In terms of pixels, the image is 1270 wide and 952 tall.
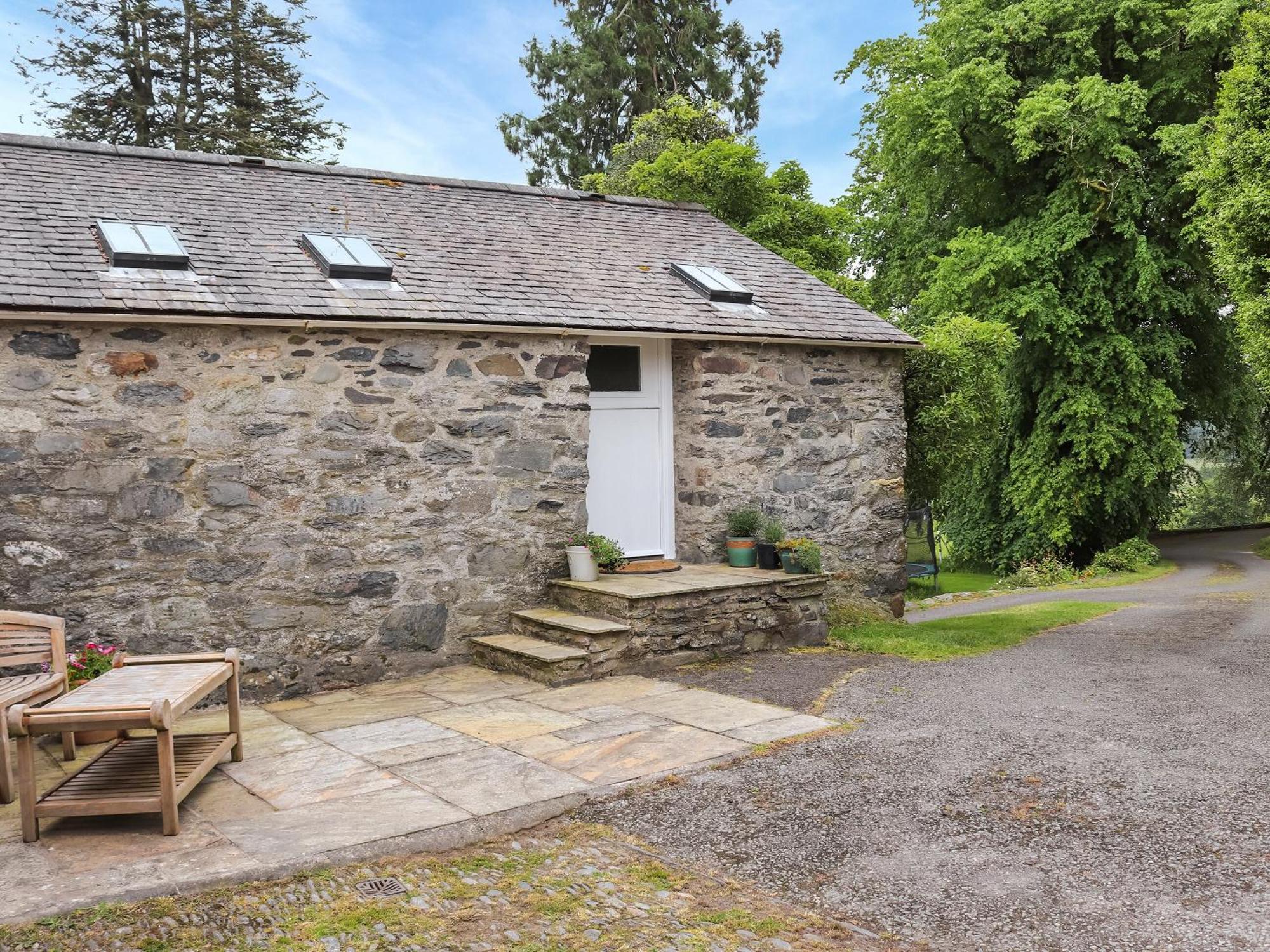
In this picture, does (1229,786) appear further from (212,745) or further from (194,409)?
(194,409)

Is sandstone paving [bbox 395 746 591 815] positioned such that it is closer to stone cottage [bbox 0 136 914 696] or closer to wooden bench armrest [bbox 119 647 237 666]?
wooden bench armrest [bbox 119 647 237 666]

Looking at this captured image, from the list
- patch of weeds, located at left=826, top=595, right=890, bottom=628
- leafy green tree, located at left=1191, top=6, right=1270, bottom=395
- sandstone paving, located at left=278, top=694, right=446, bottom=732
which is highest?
leafy green tree, located at left=1191, top=6, right=1270, bottom=395

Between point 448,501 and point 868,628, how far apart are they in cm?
411

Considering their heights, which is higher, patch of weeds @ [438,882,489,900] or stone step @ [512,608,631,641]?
stone step @ [512,608,631,641]

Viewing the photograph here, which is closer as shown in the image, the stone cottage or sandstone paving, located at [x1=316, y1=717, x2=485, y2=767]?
sandstone paving, located at [x1=316, y1=717, x2=485, y2=767]

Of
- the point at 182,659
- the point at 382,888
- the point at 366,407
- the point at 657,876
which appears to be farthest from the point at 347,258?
the point at 657,876

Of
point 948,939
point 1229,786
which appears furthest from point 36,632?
point 1229,786

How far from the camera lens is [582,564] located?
8148 mm

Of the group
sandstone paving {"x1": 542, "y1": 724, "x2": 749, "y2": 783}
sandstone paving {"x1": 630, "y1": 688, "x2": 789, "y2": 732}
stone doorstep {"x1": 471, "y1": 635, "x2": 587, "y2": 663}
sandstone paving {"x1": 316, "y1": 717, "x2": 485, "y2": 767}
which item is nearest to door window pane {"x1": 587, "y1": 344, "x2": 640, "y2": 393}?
stone doorstep {"x1": 471, "y1": 635, "x2": 587, "y2": 663}

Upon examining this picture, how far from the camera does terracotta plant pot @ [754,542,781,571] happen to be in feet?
29.3

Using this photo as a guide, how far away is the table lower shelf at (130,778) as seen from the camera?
14.0 ft

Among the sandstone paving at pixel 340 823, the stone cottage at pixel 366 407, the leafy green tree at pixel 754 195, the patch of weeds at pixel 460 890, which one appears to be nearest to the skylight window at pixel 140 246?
the stone cottage at pixel 366 407

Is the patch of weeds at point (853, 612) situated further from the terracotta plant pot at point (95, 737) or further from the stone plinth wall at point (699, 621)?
the terracotta plant pot at point (95, 737)

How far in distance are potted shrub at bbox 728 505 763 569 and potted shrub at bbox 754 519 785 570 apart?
0.21ft
